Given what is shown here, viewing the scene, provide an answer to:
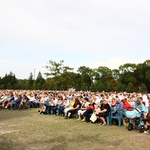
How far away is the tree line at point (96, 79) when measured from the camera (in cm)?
6050

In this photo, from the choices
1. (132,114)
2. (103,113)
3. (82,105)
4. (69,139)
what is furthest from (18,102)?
(69,139)

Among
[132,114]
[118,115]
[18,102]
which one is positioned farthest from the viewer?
[18,102]

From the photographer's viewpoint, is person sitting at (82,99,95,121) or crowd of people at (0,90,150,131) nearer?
crowd of people at (0,90,150,131)

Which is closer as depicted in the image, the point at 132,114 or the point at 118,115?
the point at 132,114

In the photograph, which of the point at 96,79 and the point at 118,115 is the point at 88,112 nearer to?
the point at 118,115

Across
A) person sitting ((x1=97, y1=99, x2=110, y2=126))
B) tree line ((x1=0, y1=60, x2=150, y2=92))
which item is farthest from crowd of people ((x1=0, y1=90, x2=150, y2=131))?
tree line ((x1=0, y1=60, x2=150, y2=92))

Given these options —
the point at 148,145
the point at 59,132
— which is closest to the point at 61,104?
the point at 59,132

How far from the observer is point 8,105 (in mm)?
18500

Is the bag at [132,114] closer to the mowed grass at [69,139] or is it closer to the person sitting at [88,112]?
the mowed grass at [69,139]

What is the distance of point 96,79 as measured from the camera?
3145 inches

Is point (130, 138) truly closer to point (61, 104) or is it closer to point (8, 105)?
point (61, 104)

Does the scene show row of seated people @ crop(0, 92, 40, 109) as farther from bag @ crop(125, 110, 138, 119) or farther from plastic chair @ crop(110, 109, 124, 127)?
bag @ crop(125, 110, 138, 119)

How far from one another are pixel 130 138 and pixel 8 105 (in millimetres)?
12564

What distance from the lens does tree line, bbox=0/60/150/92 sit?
6050 centimetres
